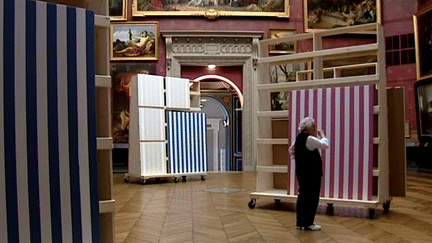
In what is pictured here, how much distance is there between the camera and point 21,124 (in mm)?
2801

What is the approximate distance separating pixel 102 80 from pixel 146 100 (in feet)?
27.9

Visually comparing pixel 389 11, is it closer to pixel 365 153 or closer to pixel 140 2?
pixel 140 2

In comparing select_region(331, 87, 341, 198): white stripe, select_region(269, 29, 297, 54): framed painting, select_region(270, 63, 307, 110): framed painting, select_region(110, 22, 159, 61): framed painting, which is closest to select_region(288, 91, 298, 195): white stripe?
select_region(331, 87, 341, 198): white stripe

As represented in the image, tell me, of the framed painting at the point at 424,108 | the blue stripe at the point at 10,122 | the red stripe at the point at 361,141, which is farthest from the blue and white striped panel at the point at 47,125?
the framed painting at the point at 424,108

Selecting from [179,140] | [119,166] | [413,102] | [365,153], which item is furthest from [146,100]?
[413,102]

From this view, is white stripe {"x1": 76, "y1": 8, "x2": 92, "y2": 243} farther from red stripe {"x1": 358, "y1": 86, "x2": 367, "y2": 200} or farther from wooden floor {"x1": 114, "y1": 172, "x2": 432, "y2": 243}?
red stripe {"x1": 358, "y1": 86, "x2": 367, "y2": 200}

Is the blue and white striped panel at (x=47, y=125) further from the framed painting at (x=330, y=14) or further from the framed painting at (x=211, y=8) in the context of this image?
the framed painting at (x=330, y=14)

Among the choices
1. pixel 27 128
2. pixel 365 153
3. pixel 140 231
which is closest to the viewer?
pixel 27 128

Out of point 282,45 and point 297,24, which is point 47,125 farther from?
point 297,24

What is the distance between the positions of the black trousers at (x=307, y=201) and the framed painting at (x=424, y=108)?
29.9ft

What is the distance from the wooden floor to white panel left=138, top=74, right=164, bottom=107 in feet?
9.20

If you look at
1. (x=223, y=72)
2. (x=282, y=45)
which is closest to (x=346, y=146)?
(x=282, y=45)

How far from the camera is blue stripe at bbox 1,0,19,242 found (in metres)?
2.74

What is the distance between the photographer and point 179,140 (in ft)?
39.7
